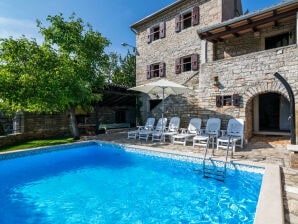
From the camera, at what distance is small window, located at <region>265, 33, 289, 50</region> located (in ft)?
30.5

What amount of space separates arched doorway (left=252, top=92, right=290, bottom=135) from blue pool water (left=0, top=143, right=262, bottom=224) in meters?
6.08

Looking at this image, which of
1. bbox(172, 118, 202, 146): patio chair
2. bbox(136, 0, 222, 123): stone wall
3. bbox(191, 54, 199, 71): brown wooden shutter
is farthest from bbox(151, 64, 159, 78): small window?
bbox(172, 118, 202, 146): patio chair

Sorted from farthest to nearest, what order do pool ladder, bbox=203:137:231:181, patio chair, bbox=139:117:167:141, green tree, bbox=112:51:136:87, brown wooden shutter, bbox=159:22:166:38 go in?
green tree, bbox=112:51:136:87
brown wooden shutter, bbox=159:22:166:38
patio chair, bbox=139:117:167:141
pool ladder, bbox=203:137:231:181

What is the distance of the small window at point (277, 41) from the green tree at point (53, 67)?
9.36m

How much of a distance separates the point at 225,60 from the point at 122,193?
295 inches

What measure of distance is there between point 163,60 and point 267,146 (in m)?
8.53

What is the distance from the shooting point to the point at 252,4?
1248 centimetres

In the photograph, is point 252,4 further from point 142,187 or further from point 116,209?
point 116,209

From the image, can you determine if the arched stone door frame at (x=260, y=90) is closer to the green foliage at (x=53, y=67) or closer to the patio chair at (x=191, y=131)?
the patio chair at (x=191, y=131)

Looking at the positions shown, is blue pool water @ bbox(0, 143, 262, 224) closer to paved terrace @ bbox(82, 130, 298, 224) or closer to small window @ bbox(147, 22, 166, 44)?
paved terrace @ bbox(82, 130, 298, 224)

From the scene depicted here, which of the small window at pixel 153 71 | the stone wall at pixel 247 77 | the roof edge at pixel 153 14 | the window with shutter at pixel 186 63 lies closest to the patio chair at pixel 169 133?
the stone wall at pixel 247 77

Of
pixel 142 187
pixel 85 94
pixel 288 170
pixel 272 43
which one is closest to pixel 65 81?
pixel 85 94

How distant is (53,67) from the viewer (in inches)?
362

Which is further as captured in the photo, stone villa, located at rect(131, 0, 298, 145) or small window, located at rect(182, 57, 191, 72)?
small window, located at rect(182, 57, 191, 72)
